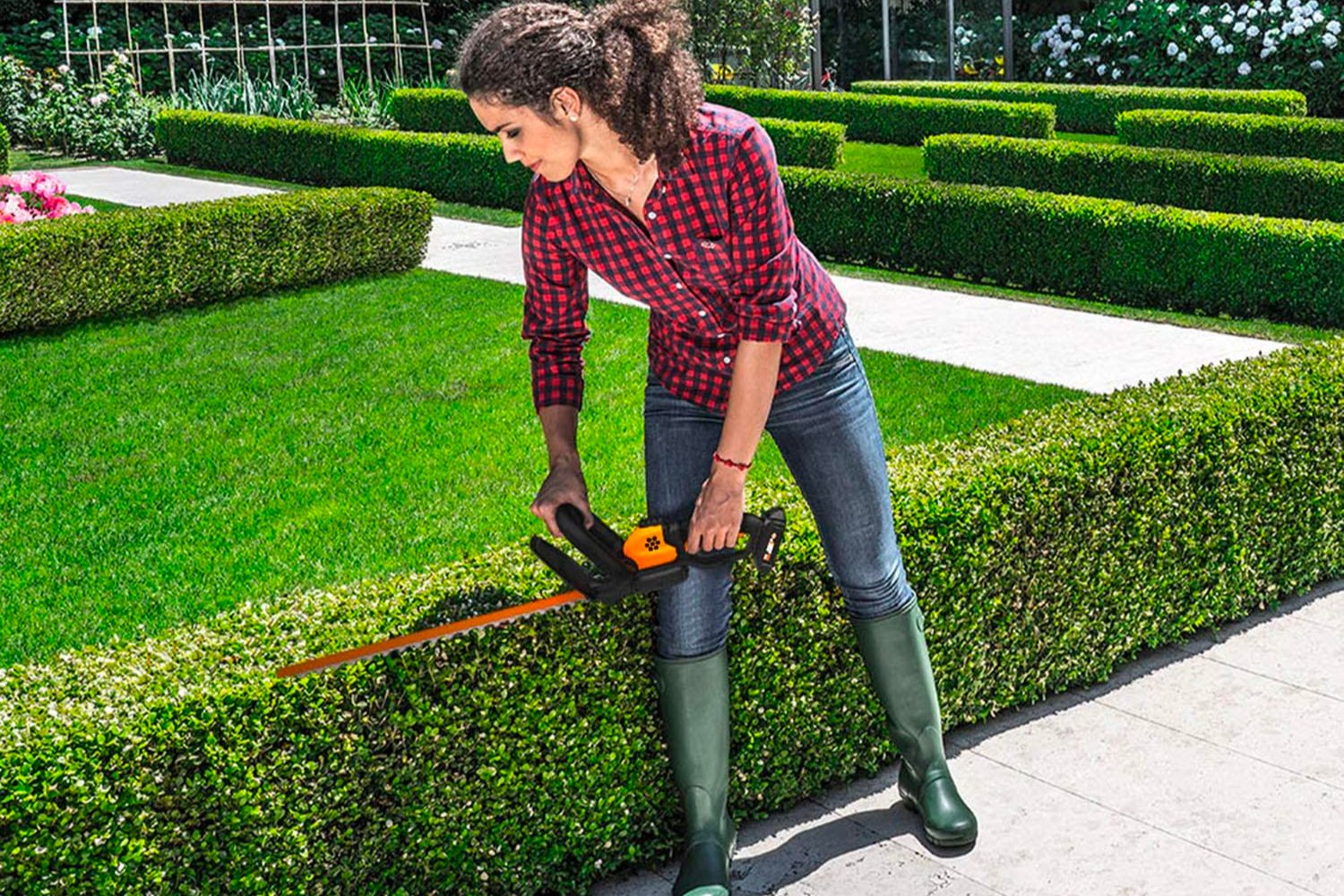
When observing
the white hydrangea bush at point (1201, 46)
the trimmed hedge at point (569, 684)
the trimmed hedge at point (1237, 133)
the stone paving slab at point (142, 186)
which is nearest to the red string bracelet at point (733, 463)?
the trimmed hedge at point (569, 684)

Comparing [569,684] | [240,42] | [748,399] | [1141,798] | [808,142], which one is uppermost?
[240,42]

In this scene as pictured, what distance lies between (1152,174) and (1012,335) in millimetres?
4545

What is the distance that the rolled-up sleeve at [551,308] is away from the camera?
3.19m

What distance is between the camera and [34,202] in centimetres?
1087

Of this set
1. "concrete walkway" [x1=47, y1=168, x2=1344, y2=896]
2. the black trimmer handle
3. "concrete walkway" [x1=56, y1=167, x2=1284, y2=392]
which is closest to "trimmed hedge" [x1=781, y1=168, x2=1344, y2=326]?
"concrete walkway" [x1=56, y1=167, x2=1284, y2=392]

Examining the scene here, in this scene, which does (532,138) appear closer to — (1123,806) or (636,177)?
(636,177)

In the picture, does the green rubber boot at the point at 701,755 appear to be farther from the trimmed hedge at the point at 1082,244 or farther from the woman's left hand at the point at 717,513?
the trimmed hedge at the point at 1082,244

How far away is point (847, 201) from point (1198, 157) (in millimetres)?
3128

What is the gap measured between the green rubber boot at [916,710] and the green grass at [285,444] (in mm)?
2155

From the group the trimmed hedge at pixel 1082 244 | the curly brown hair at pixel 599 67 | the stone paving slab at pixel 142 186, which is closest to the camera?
the curly brown hair at pixel 599 67

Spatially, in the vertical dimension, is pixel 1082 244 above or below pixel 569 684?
above

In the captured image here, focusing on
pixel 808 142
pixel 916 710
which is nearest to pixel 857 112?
pixel 808 142

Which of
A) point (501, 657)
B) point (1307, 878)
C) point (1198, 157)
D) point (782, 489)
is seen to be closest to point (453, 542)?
point (782, 489)

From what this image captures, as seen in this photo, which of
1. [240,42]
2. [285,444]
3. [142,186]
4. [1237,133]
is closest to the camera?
[285,444]
